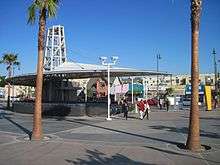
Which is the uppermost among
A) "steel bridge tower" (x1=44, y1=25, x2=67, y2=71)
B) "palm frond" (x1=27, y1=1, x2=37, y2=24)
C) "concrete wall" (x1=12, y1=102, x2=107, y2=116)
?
"steel bridge tower" (x1=44, y1=25, x2=67, y2=71)

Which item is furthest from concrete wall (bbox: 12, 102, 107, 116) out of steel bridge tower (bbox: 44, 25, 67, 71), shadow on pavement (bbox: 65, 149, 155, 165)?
steel bridge tower (bbox: 44, 25, 67, 71)

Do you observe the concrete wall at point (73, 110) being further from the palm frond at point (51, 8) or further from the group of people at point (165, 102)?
the palm frond at point (51, 8)

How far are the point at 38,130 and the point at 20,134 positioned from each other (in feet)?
7.87

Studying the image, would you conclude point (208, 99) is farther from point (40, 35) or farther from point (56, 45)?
point (56, 45)

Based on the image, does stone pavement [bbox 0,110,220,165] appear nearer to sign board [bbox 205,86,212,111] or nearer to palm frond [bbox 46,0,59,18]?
palm frond [bbox 46,0,59,18]

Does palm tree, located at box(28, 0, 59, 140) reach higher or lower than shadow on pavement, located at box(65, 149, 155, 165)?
higher

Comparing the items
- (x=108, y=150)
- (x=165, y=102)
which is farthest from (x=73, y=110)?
(x=108, y=150)

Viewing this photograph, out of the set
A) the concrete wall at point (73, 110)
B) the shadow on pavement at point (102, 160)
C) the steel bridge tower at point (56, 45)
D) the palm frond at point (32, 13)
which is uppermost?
the steel bridge tower at point (56, 45)

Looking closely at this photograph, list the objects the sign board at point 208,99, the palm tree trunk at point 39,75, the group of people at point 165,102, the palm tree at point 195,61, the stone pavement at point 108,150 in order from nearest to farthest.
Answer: the stone pavement at point 108,150
the palm tree at point 195,61
the palm tree trunk at point 39,75
the sign board at point 208,99
the group of people at point 165,102

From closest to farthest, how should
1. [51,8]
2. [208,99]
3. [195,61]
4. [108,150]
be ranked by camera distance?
1. [108,150]
2. [195,61]
3. [51,8]
4. [208,99]

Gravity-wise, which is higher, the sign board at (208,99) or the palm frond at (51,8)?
the palm frond at (51,8)

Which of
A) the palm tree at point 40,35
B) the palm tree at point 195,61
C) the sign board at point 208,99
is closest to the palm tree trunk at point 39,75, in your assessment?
the palm tree at point 40,35

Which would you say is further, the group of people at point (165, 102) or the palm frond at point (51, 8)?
the group of people at point (165, 102)

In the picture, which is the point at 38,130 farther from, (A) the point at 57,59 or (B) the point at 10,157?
(A) the point at 57,59
